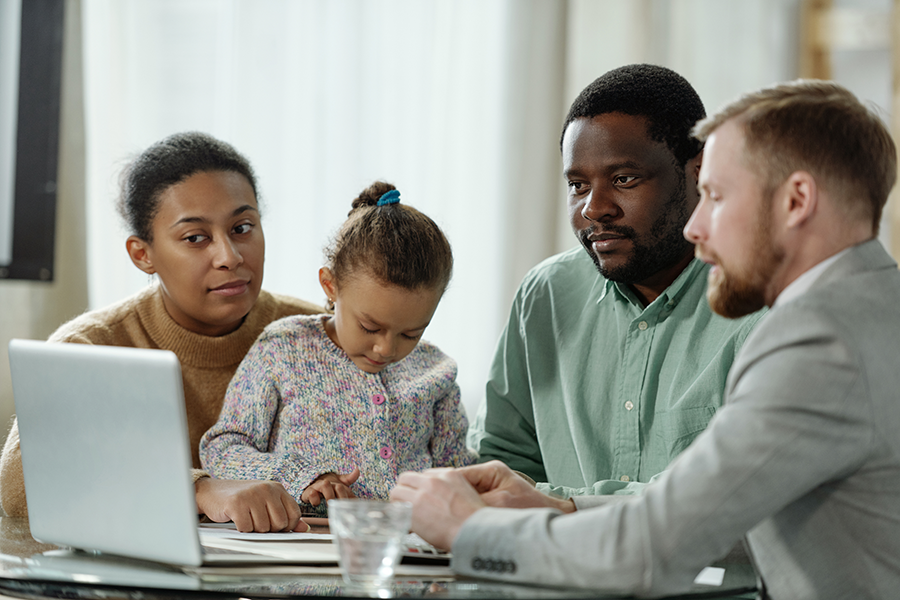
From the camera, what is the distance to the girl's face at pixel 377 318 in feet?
4.67

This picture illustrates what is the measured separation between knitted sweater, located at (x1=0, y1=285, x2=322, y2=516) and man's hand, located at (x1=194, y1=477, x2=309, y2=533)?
36cm

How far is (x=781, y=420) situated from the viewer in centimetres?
82

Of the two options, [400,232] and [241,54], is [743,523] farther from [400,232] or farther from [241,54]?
[241,54]

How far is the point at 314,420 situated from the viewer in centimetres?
141

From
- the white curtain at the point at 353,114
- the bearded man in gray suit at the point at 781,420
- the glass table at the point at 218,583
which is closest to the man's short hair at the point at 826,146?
the bearded man in gray suit at the point at 781,420

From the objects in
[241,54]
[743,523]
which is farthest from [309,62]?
[743,523]

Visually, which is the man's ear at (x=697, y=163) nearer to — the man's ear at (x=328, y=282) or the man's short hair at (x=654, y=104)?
the man's short hair at (x=654, y=104)

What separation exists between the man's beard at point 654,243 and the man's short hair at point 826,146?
1.78ft

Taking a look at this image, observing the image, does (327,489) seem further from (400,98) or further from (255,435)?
(400,98)

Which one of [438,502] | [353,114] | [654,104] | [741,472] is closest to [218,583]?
[438,502]

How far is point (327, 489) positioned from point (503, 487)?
1.05 feet

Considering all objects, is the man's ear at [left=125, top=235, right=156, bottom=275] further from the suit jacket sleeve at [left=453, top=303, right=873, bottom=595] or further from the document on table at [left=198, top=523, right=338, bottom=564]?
the suit jacket sleeve at [left=453, top=303, right=873, bottom=595]

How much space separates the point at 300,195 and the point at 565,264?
135cm

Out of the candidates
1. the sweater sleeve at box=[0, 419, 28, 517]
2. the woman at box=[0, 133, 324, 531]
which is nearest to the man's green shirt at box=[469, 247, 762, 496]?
the woman at box=[0, 133, 324, 531]
